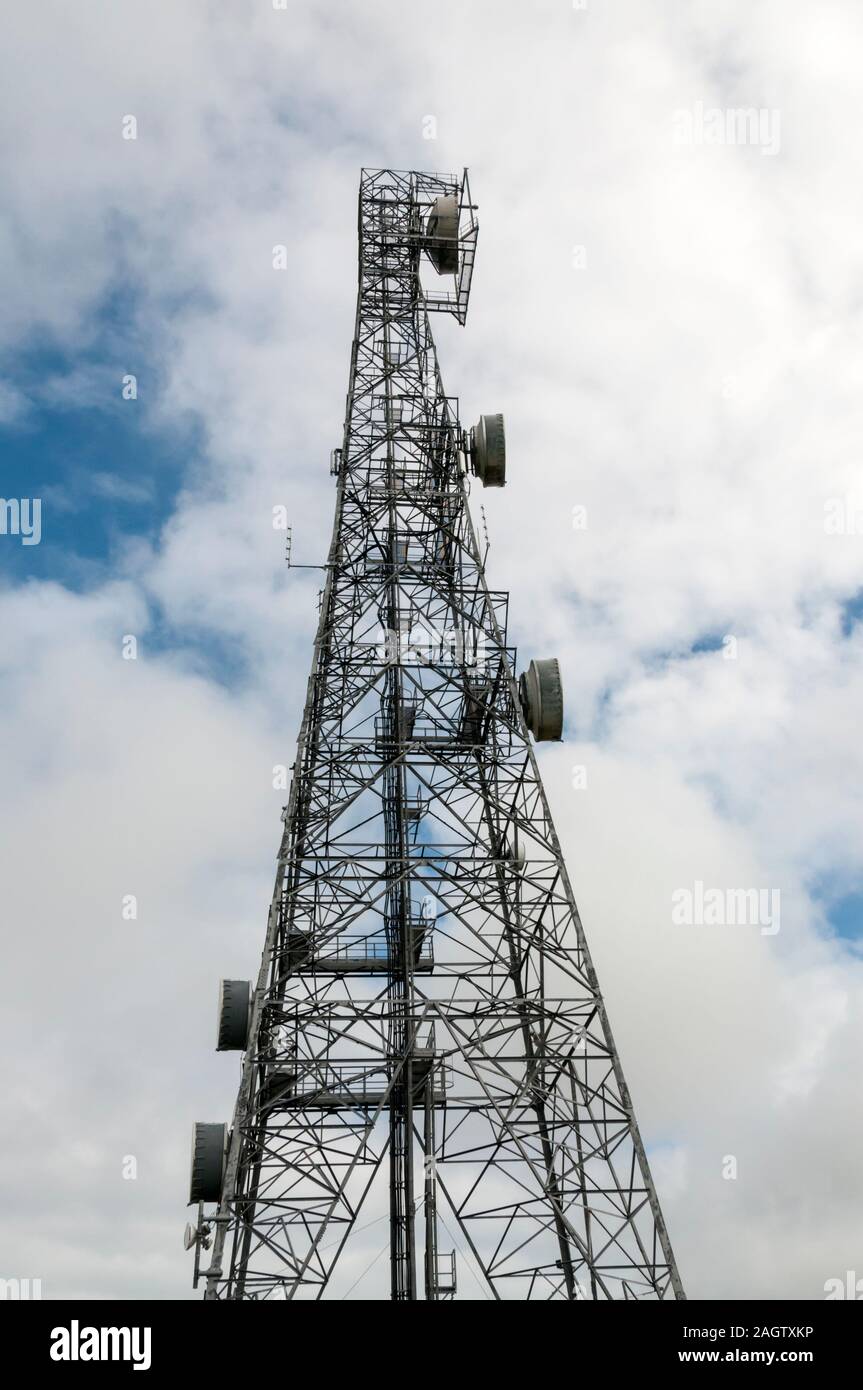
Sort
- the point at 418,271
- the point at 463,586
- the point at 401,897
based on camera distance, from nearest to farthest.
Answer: the point at 401,897 → the point at 463,586 → the point at 418,271

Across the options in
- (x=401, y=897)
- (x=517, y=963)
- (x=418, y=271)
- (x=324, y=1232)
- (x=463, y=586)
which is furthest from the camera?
(x=418, y=271)

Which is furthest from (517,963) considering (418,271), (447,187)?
(447,187)

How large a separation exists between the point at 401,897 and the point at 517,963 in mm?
3375

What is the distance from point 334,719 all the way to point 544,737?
5184mm
